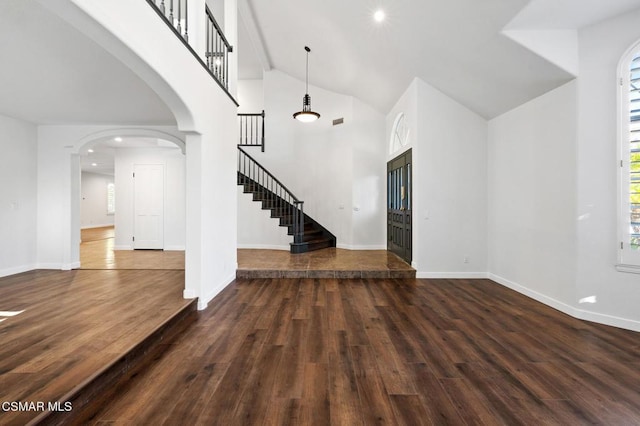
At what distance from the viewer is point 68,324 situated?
2.72 meters

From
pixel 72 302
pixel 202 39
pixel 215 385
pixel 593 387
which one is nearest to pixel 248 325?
pixel 215 385

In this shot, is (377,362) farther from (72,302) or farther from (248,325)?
(72,302)

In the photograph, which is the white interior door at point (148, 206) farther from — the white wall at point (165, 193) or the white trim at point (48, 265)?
the white trim at point (48, 265)

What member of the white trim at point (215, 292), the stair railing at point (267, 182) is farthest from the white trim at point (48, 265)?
the stair railing at point (267, 182)

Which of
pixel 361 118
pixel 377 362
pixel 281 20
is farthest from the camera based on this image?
pixel 361 118

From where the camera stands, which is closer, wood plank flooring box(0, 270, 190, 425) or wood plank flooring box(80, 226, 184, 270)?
wood plank flooring box(0, 270, 190, 425)

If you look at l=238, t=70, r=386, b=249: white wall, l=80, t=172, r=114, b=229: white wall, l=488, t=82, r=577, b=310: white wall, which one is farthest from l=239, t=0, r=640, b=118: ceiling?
l=80, t=172, r=114, b=229: white wall

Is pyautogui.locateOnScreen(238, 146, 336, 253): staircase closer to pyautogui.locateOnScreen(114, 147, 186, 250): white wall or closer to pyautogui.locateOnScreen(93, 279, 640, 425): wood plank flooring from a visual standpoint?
pyautogui.locateOnScreen(114, 147, 186, 250): white wall

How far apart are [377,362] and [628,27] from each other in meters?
4.36

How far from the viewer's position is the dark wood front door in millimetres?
5402

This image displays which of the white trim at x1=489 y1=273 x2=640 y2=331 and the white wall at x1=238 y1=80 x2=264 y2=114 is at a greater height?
the white wall at x1=238 y1=80 x2=264 y2=114

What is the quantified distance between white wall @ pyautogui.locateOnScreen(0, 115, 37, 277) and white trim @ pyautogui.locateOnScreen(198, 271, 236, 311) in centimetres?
388

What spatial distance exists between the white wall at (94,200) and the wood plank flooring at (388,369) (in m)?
14.2

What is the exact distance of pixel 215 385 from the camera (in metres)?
1.97
